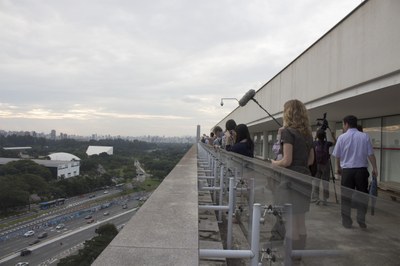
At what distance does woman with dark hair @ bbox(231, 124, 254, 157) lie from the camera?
6211 millimetres

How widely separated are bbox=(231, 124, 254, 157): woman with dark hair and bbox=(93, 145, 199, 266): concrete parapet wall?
174cm

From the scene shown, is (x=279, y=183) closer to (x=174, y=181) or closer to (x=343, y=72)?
(x=174, y=181)

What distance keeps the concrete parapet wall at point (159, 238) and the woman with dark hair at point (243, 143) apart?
1742 mm

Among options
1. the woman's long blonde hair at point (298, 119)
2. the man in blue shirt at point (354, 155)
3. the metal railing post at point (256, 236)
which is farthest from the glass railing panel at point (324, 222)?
the man in blue shirt at point (354, 155)

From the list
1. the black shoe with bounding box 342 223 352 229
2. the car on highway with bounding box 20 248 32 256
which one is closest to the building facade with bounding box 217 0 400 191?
the black shoe with bounding box 342 223 352 229

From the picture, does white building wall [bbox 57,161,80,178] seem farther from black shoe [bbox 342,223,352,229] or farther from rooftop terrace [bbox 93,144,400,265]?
black shoe [bbox 342,223,352,229]

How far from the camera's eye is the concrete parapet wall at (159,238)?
253 centimetres

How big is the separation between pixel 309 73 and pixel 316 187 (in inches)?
409

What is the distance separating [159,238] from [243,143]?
348cm

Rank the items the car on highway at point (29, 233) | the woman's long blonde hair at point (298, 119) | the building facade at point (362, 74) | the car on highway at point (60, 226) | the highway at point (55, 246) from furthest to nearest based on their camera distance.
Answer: the car on highway at point (60, 226)
the car on highway at point (29, 233)
the highway at point (55, 246)
the building facade at point (362, 74)
the woman's long blonde hair at point (298, 119)

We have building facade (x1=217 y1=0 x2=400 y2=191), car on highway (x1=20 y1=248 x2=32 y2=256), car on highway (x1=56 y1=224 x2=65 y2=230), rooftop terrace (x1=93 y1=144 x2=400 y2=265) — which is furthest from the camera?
car on highway (x1=56 y1=224 x2=65 y2=230)

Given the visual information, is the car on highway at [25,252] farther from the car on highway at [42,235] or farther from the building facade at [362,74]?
the building facade at [362,74]

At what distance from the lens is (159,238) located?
3.03 m

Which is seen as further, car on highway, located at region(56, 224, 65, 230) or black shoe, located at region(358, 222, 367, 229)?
car on highway, located at region(56, 224, 65, 230)
